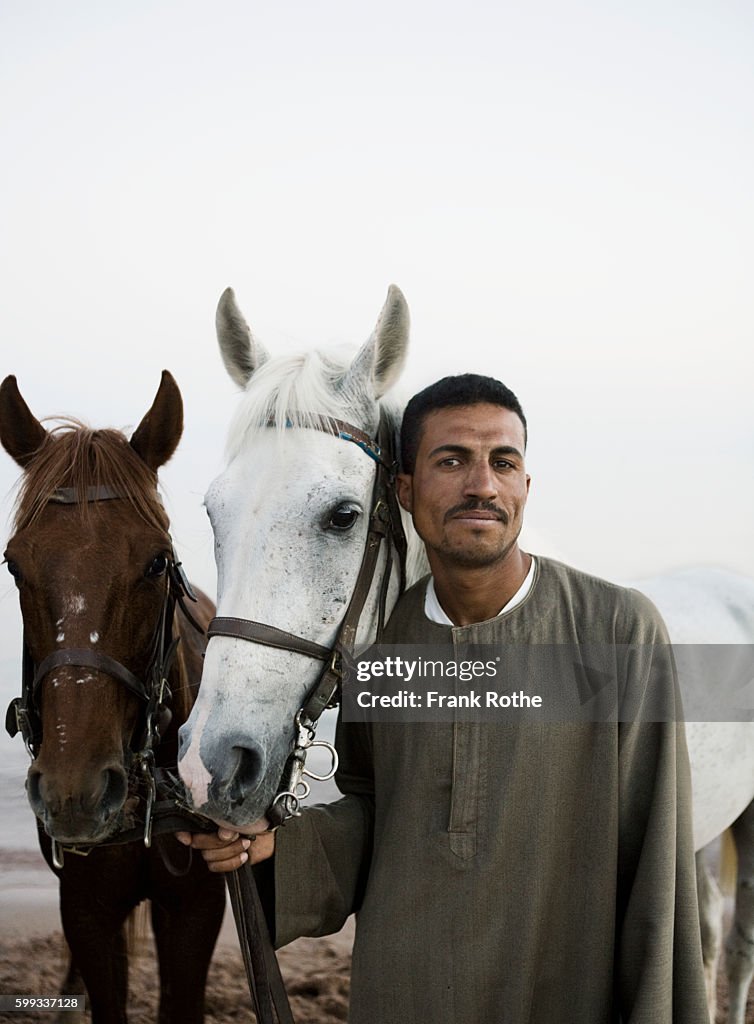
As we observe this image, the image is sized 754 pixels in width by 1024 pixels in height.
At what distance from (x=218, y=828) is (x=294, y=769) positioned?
0.19 m

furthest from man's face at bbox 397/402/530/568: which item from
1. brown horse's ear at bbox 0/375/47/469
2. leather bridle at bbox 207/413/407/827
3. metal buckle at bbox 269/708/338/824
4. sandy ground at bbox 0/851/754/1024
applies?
sandy ground at bbox 0/851/754/1024

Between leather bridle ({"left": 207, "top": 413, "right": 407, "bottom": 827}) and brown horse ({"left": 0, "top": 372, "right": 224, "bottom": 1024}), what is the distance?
349 millimetres

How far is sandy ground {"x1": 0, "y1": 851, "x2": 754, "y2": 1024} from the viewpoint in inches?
155

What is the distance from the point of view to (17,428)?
7.36 feet

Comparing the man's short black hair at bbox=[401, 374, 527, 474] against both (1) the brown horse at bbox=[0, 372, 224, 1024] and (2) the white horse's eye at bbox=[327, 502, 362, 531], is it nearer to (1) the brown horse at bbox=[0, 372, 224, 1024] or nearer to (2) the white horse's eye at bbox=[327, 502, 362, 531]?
(2) the white horse's eye at bbox=[327, 502, 362, 531]

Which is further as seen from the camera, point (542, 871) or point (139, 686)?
point (139, 686)

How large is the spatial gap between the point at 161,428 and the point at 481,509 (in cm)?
109

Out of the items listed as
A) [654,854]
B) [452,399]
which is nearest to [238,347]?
[452,399]

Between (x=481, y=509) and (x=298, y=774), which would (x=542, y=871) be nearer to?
(x=298, y=774)

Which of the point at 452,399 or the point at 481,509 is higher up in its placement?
the point at 452,399

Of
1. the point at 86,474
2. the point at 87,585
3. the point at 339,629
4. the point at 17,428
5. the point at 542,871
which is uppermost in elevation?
the point at 17,428

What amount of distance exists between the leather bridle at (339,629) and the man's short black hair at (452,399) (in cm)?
9

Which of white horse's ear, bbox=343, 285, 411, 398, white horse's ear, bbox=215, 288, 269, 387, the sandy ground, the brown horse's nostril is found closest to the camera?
the brown horse's nostril

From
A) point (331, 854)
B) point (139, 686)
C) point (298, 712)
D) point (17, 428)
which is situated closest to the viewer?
point (298, 712)
